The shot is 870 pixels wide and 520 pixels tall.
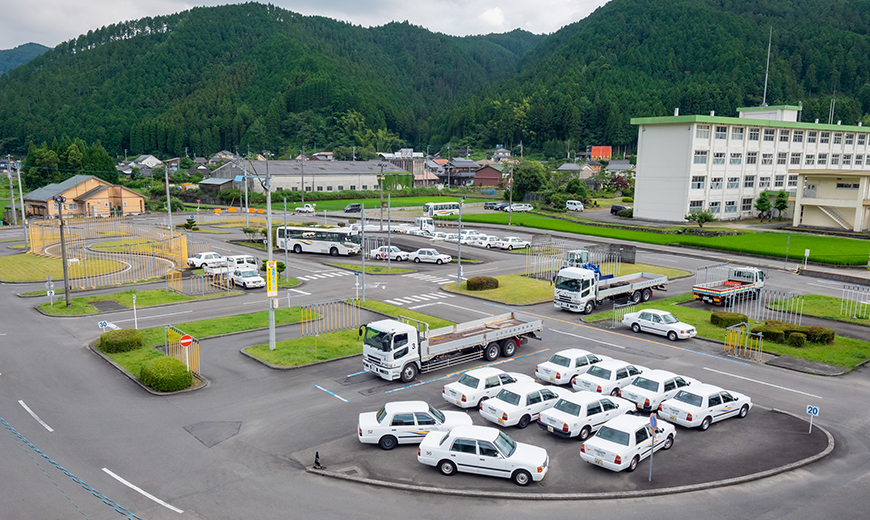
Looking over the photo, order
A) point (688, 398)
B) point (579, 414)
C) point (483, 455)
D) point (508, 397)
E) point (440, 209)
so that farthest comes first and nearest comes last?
point (440, 209) < point (688, 398) < point (508, 397) < point (579, 414) < point (483, 455)

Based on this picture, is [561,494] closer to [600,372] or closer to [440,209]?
[600,372]

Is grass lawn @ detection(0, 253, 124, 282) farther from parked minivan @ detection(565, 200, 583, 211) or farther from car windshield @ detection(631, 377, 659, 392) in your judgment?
parked minivan @ detection(565, 200, 583, 211)

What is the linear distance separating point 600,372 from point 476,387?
5.58 meters

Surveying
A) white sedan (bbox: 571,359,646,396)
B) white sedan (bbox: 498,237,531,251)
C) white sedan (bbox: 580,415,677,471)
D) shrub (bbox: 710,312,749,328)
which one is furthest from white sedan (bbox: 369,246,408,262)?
white sedan (bbox: 580,415,677,471)

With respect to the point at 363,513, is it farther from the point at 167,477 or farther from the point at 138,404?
the point at 138,404

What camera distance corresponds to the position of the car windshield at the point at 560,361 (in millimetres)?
25516

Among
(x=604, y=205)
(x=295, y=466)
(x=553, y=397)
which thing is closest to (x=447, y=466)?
(x=295, y=466)

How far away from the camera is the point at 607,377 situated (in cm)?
2391

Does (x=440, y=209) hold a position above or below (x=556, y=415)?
above

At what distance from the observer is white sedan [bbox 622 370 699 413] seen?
22.3 metres

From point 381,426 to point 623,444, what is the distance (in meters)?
7.64

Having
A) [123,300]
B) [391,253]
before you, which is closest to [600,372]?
[123,300]

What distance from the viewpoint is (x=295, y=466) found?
1781 cm

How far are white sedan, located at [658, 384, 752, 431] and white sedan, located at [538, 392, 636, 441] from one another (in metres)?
1.82
